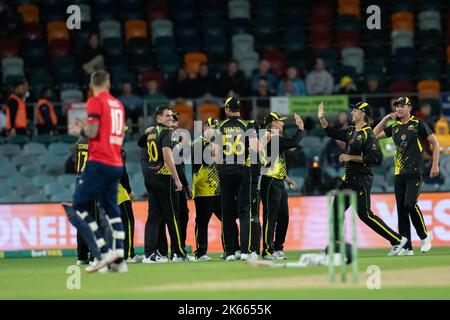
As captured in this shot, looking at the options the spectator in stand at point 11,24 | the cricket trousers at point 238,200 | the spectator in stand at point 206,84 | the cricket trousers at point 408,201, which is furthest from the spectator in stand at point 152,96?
the cricket trousers at point 238,200

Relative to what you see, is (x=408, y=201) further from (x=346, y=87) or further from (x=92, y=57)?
(x=92, y=57)

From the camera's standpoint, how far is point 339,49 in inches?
1165

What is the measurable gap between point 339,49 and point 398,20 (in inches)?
69.4

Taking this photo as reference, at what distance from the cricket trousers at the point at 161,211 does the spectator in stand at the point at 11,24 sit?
1318cm

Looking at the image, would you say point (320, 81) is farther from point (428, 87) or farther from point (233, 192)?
point (233, 192)

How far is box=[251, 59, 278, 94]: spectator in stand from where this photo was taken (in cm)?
2720

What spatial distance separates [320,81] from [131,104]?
4533mm

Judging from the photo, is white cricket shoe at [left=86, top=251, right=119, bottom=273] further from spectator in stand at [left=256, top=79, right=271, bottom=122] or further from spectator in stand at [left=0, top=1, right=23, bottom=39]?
spectator in stand at [left=0, top=1, right=23, bottom=39]

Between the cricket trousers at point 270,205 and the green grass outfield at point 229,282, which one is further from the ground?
the cricket trousers at point 270,205

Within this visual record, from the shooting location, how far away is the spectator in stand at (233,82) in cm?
2669

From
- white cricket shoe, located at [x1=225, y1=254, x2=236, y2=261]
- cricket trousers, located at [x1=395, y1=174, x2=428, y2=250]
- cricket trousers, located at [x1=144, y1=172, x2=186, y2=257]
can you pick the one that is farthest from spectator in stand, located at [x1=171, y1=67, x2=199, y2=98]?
white cricket shoe, located at [x1=225, y1=254, x2=236, y2=261]

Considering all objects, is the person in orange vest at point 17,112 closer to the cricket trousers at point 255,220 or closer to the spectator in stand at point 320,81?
the spectator in stand at point 320,81

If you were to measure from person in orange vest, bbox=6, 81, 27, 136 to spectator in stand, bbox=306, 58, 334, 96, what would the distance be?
669 cm

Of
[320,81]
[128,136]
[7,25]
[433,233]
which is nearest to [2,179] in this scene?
[128,136]
